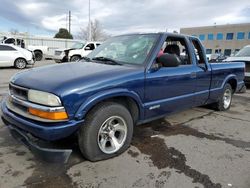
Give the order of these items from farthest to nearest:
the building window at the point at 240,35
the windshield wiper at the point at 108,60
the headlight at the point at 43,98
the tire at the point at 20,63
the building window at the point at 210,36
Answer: the building window at the point at 210,36 → the building window at the point at 240,35 → the tire at the point at 20,63 → the windshield wiper at the point at 108,60 → the headlight at the point at 43,98

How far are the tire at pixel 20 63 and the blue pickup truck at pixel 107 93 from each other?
12.3m

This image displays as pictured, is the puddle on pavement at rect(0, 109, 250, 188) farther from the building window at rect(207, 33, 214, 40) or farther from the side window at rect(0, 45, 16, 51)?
the building window at rect(207, 33, 214, 40)

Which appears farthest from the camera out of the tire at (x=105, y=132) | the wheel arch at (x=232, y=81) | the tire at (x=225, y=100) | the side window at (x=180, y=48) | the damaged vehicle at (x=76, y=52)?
the damaged vehicle at (x=76, y=52)

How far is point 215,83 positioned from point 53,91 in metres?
3.79

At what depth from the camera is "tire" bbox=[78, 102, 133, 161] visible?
119 inches

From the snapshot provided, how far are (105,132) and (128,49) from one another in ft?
4.98

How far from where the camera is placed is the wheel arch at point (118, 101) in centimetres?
287

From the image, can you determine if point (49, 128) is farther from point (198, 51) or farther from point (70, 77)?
point (198, 51)

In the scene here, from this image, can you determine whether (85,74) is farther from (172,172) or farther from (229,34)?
(229,34)

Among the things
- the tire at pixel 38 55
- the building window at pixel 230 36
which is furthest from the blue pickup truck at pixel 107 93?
the building window at pixel 230 36

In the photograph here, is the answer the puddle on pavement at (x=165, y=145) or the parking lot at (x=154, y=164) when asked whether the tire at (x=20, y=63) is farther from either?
the puddle on pavement at (x=165, y=145)

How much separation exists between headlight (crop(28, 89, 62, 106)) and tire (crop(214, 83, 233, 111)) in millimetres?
4339

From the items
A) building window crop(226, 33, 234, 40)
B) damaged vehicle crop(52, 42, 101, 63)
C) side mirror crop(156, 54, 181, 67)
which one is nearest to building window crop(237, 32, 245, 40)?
building window crop(226, 33, 234, 40)

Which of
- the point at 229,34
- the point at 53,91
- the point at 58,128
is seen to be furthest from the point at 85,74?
the point at 229,34
